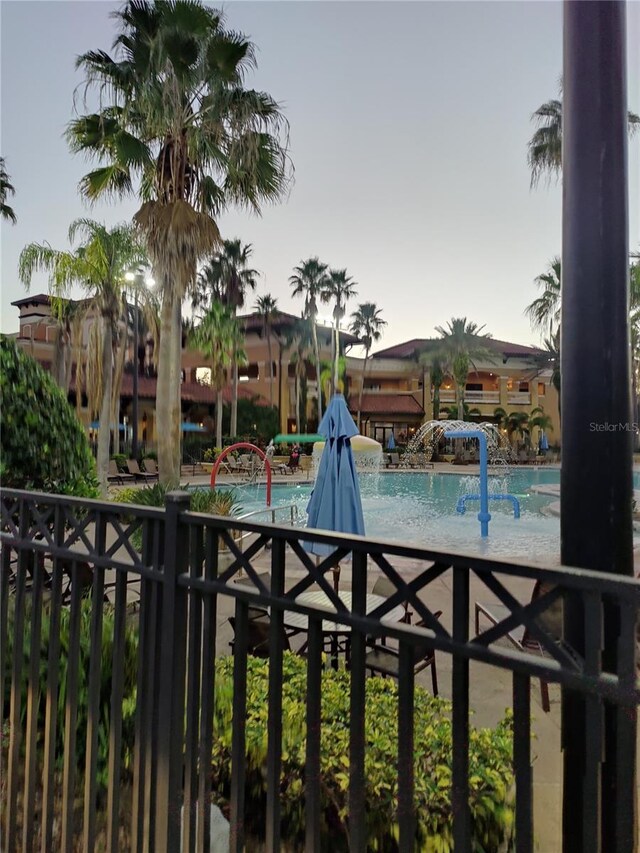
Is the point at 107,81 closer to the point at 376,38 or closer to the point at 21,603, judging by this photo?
the point at 376,38

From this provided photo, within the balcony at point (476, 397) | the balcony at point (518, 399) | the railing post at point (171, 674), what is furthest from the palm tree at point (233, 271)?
the railing post at point (171, 674)

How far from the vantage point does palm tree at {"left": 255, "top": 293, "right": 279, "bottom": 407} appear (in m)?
43.8

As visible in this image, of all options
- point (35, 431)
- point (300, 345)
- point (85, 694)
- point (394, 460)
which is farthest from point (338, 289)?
point (85, 694)

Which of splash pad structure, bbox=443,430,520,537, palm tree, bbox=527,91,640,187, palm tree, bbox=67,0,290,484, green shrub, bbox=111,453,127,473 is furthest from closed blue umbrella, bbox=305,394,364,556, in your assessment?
palm tree, bbox=527,91,640,187

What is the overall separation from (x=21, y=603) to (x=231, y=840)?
4.57ft

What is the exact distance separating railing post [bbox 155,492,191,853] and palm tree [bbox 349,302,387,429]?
49.9 meters

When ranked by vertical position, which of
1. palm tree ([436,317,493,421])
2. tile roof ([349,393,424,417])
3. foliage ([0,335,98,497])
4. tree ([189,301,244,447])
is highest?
palm tree ([436,317,493,421])

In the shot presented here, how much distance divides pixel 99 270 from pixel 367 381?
41938 millimetres

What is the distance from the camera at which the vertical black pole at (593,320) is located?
1505mm

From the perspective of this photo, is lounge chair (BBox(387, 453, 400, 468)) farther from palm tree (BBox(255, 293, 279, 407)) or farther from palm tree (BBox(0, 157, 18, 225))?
palm tree (BBox(0, 157, 18, 225))

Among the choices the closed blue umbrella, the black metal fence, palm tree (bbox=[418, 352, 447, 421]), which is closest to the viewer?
the black metal fence

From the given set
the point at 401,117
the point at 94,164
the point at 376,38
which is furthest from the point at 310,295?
the point at 376,38

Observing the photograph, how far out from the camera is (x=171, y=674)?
1.91 meters

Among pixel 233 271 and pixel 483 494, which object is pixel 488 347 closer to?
pixel 233 271
